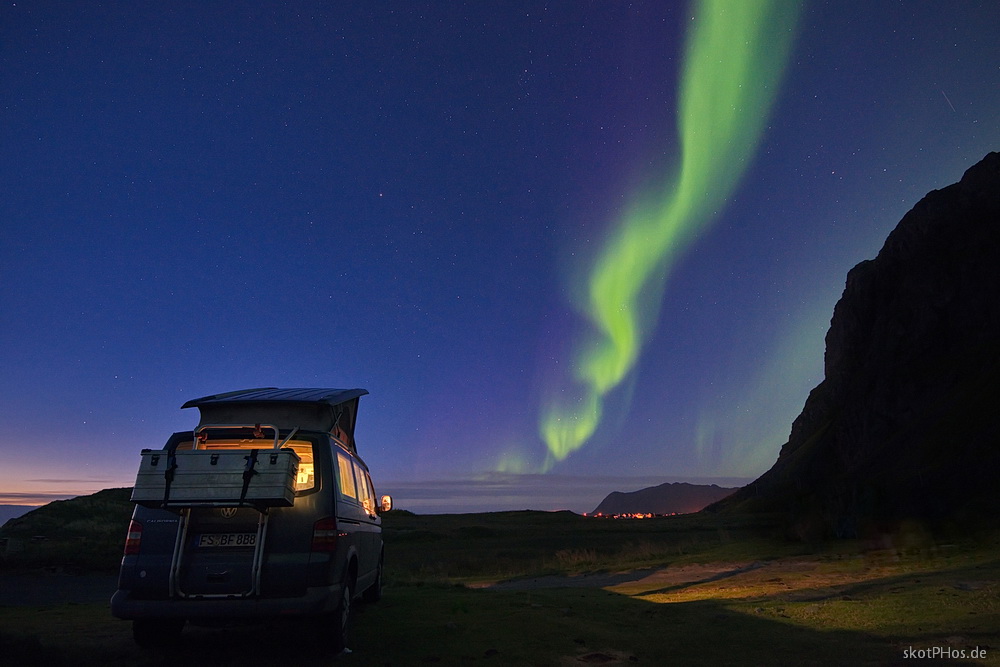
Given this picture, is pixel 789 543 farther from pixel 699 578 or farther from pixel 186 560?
pixel 186 560

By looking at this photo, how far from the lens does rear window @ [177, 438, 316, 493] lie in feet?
24.3

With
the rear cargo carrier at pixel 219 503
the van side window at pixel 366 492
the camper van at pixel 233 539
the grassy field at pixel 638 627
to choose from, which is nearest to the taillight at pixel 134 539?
the camper van at pixel 233 539

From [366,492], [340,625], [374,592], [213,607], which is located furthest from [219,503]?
[374,592]

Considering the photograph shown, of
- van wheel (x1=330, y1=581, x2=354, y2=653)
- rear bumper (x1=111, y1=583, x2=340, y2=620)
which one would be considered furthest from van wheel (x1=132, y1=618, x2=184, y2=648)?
van wheel (x1=330, y1=581, x2=354, y2=653)

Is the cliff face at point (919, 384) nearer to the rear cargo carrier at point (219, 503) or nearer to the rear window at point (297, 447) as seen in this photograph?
the rear window at point (297, 447)

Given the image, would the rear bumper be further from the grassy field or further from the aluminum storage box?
the aluminum storage box

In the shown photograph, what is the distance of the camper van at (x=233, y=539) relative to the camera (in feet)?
22.1

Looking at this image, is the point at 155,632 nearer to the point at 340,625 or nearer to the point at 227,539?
the point at 227,539

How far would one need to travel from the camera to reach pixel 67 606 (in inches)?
522

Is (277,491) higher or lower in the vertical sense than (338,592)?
higher

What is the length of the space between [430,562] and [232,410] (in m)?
24.2

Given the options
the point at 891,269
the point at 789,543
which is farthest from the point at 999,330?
the point at 789,543

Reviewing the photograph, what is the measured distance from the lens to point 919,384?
70.6m

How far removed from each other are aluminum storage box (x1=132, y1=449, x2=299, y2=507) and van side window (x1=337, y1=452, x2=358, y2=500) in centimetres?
120
